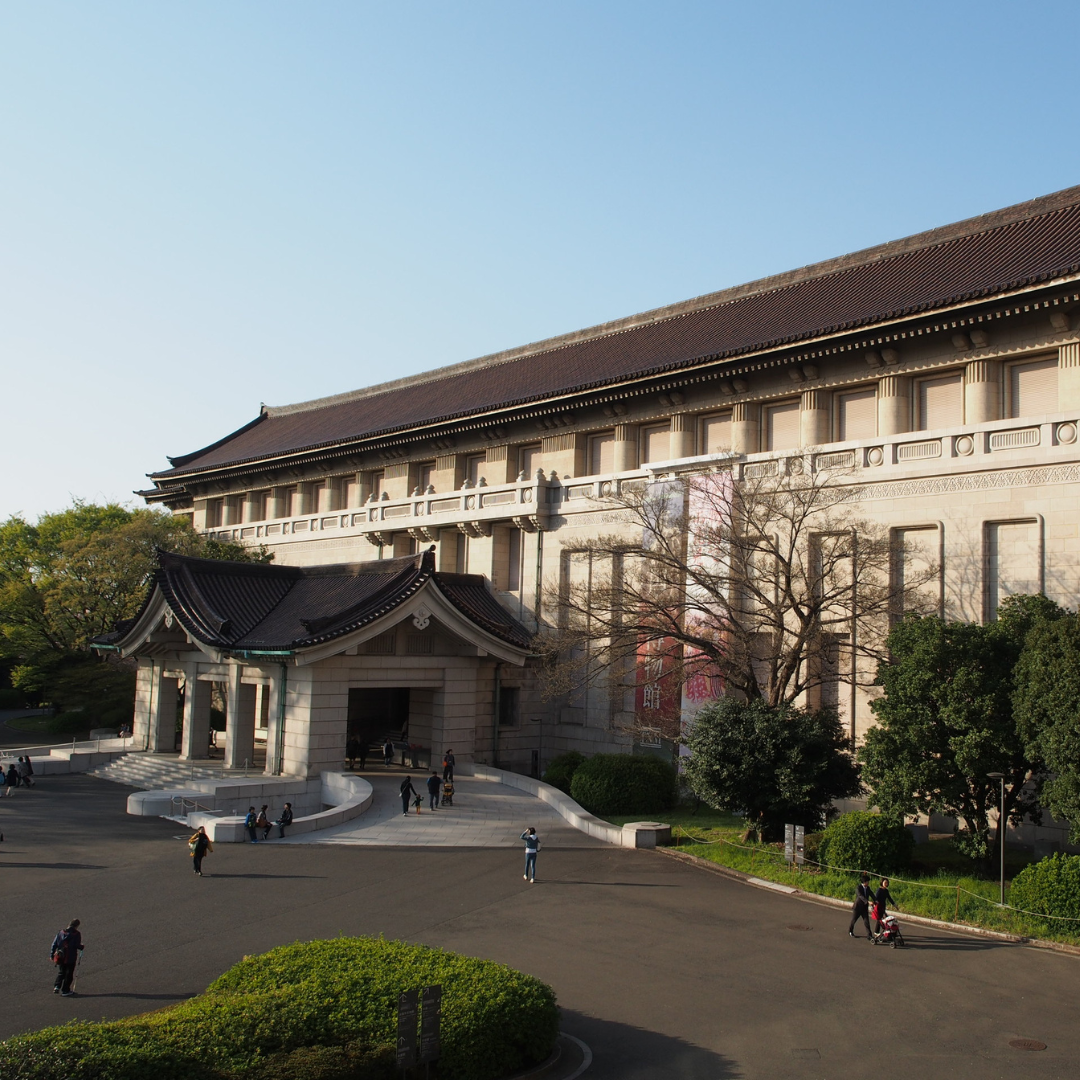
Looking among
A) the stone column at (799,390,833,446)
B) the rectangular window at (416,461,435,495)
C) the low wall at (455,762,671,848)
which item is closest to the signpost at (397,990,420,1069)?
the low wall at (455,762,671,848)

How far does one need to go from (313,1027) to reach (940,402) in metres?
23.6

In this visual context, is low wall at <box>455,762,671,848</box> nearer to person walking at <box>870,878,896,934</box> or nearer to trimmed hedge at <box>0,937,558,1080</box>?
person walking at <box>870,878,896,934</box>

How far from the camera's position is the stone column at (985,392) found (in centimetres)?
2623

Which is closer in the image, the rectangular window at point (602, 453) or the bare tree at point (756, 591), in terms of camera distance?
the bare tree at point (756, 591)

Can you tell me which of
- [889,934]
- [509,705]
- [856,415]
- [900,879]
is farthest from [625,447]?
[889,934]

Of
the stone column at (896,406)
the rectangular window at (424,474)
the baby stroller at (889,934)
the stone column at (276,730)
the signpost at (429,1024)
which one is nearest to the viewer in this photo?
the signpost at (429,1024)

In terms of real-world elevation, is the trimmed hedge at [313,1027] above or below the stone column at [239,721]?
below

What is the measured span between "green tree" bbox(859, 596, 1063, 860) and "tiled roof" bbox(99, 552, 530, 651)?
49.4ft

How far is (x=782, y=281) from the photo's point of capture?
37344mm

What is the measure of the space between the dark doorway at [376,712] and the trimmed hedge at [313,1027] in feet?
85.9

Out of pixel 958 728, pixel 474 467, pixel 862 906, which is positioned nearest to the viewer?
pixel 862 906

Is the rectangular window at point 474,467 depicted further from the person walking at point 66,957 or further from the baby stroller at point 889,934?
the person walking at point 66,957

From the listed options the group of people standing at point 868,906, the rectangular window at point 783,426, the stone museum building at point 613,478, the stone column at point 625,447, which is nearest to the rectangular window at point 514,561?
the stone museum building at point 613,478

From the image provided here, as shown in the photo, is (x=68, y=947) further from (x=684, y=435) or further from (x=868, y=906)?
(x=684, y=435)
